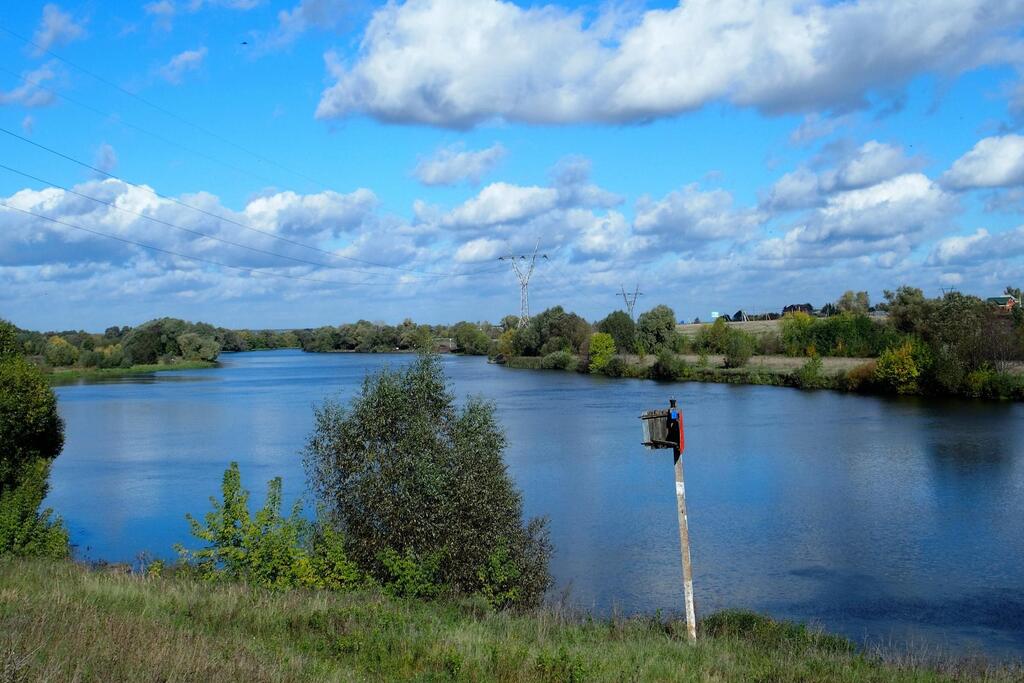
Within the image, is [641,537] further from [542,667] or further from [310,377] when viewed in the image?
[310,377]

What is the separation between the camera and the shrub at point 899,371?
56.8 metres

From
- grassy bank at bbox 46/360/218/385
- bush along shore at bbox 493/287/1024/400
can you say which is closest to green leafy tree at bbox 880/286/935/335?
bush along shore at bbox 493/287/1024/400

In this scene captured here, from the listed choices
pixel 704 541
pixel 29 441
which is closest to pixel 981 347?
pixel 704 541

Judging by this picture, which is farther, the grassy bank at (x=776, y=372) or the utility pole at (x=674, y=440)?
the grassy bank at (x=776, y=372)

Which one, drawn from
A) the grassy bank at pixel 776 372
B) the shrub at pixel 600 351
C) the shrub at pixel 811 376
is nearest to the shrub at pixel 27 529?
the grassy bank at pixel 776 372

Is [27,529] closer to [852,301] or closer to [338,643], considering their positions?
[338,643]

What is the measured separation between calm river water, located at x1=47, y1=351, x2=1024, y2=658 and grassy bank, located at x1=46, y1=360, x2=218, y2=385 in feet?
124

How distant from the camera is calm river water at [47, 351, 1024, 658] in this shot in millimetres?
17031

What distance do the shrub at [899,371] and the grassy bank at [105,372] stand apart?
71262 millimetres

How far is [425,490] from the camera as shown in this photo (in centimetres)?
1600

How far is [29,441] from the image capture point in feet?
71.8

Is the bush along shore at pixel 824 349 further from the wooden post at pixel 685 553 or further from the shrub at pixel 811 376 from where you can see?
the wooden post at pixel 685 553

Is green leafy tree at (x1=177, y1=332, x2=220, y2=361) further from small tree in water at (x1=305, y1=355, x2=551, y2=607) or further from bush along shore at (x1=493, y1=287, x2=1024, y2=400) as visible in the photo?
small tree in water at (x1=305, y1=355, x2=551, y2=607)

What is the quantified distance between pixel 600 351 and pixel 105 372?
53.8m
